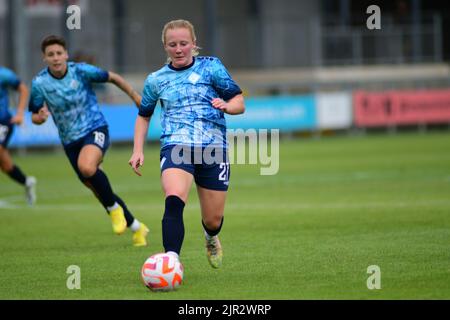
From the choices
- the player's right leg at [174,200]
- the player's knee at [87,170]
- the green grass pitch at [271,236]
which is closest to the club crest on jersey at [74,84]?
the player's knee at [87,170]

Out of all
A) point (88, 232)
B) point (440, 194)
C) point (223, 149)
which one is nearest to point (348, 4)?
point (440, 194)

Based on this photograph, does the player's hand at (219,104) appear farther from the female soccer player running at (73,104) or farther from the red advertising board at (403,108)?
the red advertising board at (403,108)

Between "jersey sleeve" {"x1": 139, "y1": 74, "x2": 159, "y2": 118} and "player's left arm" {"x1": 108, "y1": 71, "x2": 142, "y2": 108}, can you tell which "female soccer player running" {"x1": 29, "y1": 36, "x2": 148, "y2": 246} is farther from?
"jersey sleeve" {"x1": 139, "y1": 74, "x2": 159, "y2": 118}

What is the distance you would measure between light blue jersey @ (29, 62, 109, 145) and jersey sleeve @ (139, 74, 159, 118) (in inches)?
130

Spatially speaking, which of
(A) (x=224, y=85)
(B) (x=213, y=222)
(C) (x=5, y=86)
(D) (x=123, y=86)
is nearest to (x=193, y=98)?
(A) (x=224, y=85)

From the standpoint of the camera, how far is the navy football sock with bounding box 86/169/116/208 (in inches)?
484

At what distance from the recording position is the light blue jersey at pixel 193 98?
30.4 ft

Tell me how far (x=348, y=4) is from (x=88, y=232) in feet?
92.3

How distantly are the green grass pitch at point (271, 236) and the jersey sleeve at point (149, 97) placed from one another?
1537mm

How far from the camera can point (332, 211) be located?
584 inches

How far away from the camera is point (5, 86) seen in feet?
54.5

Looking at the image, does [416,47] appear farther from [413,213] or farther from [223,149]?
[223,149]
